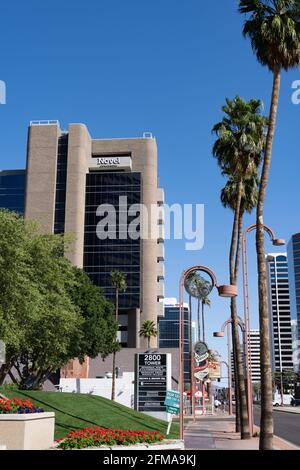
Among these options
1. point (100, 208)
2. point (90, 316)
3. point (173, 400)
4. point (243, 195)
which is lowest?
point (173, 400)

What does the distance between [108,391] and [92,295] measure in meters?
11.3

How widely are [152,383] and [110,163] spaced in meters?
94.2

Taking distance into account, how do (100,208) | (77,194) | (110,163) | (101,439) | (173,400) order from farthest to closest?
(110,163) → (100,208) → (77,194) → (173,400) → (101,439)

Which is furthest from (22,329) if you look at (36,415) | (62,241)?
(36,415)

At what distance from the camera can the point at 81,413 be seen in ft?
94.7

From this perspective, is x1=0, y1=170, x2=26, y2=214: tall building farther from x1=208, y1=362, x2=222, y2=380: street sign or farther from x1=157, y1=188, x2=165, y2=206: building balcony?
x1=208, y1=362, x2=222, y2=380: street sign

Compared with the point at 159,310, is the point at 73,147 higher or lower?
higher

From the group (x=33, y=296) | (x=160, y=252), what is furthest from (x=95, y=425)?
(x=160, y=252)

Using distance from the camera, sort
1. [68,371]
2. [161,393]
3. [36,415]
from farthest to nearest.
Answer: [68,371] → [161,393] → [36,415]

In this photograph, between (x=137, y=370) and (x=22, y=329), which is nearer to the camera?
(x=22, y=329)

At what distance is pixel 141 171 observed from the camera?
130 m

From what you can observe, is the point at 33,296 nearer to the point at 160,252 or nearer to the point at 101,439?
the point at 101,439

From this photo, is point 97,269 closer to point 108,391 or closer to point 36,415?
point 108,391

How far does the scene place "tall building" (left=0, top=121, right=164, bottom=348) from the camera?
388 ft
